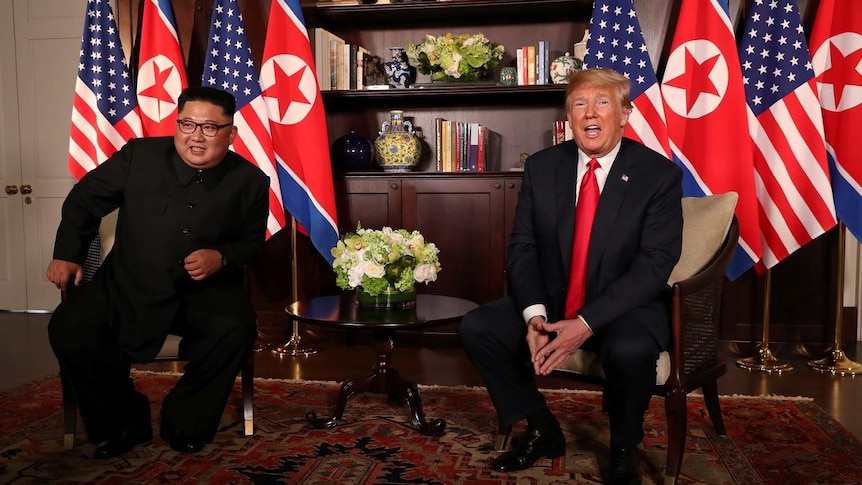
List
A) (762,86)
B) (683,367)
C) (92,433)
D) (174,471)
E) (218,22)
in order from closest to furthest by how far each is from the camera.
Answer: (683,367) < (174,471) < (92,433) < (762,86) < (218,22)

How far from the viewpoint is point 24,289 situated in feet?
19.3

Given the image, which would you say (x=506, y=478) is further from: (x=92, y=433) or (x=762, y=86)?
(x=762, y=86)

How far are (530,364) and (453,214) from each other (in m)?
2.10

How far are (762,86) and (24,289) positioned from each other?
5166 millimetres

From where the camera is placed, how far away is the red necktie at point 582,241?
2660 mm

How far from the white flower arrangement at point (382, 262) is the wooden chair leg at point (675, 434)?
1.08 meters

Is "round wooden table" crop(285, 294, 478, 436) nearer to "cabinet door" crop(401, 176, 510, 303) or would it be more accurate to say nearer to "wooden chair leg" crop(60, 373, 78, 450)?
"wooden chair leg" crop(60, 373, 78, 450)

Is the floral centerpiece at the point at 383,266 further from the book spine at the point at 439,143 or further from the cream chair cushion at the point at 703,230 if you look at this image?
the book spine at the point at 439,143

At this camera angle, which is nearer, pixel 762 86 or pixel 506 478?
pixel 506 478

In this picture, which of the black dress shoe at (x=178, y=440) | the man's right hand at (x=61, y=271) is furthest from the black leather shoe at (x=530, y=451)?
the man's right hand at (x=61, y=271)

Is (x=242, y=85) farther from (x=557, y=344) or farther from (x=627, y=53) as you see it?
(x=557, y=344)

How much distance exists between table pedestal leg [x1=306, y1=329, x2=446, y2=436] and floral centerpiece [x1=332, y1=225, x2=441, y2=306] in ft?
0.49

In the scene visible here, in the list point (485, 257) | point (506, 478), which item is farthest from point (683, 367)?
point (485, 257)

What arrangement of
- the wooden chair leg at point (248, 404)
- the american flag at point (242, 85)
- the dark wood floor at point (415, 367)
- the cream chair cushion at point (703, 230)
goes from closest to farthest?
the cream chair cushion at point (703, 230) → the wooden chair leg at point (248, 404) → the dark wood floor at point (415, 367) → the american flag at point (242, 85)
